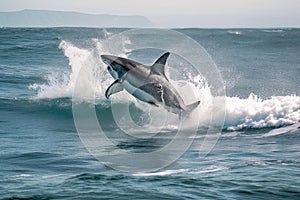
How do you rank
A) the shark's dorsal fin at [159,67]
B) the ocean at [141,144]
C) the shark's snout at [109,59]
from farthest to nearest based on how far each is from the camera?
the ocean at [141,144]
the shark's dorsal fin at [159,67]
the shark's snout at [109,59]

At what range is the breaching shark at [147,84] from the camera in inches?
289

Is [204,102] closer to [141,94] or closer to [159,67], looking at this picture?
[159,67]

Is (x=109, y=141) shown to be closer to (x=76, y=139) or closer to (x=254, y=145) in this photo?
(x=76, y=139)

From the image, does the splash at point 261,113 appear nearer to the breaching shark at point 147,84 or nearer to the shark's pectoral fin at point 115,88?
the shark's pectoral fin at point 115,88

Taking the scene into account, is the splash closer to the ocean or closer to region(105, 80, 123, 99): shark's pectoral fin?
the ocean

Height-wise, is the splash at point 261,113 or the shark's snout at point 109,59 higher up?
the splash at point 261,113

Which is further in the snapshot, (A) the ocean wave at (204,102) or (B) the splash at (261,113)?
(A) the ocean wave at (204,102)

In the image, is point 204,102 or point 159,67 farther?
point 204,102

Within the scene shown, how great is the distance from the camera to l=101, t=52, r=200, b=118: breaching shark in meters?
7.34

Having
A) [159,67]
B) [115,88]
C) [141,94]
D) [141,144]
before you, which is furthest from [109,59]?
[141,144]

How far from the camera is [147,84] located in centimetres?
753

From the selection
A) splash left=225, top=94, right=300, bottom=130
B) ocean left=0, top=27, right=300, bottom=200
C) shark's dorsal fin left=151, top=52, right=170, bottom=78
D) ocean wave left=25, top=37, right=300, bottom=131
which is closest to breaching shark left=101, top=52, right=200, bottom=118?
shark's dorsal fin left=151, top=52, right=170, bottom=78

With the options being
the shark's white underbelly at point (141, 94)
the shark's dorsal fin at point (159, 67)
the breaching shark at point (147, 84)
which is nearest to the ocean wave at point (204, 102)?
the shark's dorsal fin at point (159, 67)

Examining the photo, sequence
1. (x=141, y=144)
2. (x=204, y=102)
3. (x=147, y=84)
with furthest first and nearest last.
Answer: (x=204, y=102) < (x=141, y=144) < (x=147, y=84)
